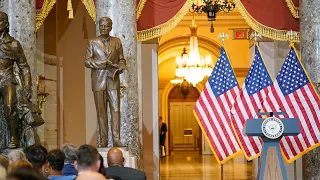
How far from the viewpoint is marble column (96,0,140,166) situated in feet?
37.2

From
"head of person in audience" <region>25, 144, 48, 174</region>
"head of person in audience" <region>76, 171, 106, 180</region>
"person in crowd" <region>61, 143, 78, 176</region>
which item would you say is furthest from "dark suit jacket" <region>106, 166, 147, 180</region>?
"head of person in audience" <region>76, 171, 106, 180</region>

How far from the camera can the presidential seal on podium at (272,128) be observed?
938 cm

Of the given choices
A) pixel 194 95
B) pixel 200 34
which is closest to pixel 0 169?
pixel 200 34

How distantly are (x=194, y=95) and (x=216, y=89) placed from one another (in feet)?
59.8

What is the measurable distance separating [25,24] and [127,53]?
5.65 ft

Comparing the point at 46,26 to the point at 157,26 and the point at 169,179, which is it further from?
the point at 169,179

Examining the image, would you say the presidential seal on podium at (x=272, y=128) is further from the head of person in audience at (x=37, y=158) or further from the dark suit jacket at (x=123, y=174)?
the head of person in audience at (x=37, y=158)

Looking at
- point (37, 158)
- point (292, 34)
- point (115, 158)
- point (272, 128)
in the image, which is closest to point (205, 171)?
point (292, 34)

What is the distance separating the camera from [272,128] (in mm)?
9391

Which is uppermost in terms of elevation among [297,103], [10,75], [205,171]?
[10,75]

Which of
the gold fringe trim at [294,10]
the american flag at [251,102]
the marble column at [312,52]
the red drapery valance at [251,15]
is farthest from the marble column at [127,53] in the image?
the gold fringe trim at [294,10]

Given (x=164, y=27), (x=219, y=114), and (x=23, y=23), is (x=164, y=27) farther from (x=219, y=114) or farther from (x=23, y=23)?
(x=23, y=23)

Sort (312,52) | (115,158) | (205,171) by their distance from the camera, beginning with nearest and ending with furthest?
(115,158) → (312,52) → (205,171)

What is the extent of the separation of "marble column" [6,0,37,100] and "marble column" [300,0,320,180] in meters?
4.80
